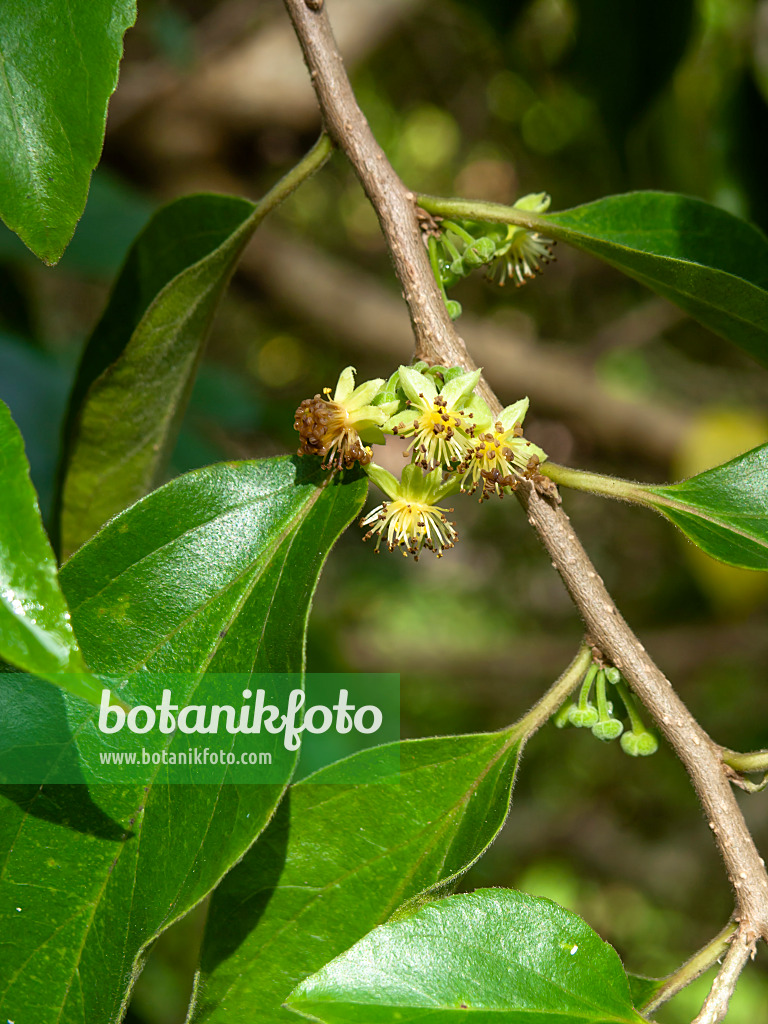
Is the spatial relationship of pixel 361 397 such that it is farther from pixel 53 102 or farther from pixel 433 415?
pixel 53 102

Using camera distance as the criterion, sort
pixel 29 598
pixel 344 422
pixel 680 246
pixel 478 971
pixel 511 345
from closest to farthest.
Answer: pixel 29 598 < pixel 478 971 < pixel 344 422 < pixel 680 246 < pixel 511 345

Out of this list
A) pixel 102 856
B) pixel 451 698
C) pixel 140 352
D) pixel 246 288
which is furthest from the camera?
pixel 451 698

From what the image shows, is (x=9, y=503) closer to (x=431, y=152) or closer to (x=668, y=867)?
(x=668, y=867)

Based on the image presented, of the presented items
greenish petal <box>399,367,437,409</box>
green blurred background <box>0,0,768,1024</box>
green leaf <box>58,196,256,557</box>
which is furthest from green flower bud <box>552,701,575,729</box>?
green blurred background <box>0,0,768,1024</box>

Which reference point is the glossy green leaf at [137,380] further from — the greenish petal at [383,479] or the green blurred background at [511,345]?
the green blurred background at [511,345]

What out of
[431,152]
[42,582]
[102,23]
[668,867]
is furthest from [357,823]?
[431,152]

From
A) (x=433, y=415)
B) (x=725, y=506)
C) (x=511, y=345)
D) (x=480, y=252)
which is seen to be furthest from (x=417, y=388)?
(x=511, y=345)
